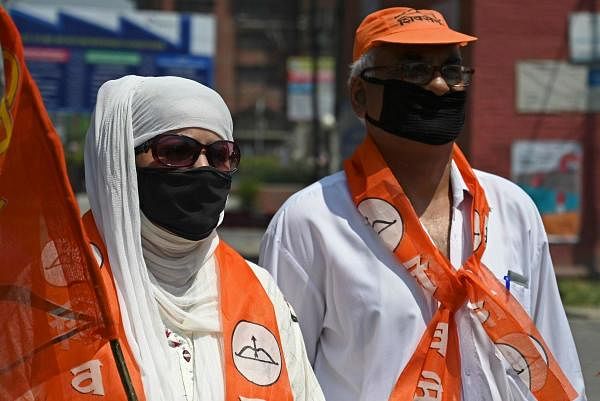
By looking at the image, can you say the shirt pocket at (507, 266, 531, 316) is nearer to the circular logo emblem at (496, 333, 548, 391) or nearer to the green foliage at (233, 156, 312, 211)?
the circular logo emblem at (496, 333, 548, 391)

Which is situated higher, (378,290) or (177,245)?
(177,245)

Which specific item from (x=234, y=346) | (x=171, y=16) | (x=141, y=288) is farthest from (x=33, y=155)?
(x=171, y=16)

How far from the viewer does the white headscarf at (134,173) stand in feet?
7.66

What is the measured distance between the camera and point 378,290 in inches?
112

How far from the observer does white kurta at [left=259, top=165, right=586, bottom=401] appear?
2842 millimetres

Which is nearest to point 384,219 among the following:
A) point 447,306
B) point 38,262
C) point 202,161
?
point 447,306

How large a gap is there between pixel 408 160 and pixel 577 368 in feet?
2.65

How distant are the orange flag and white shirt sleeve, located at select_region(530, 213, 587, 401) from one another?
1.41 meters

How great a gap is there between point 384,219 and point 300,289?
0.31 metres

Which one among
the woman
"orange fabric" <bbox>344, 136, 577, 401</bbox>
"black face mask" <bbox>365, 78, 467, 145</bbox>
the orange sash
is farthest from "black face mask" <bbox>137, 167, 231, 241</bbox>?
"black face mask" <bbox>365, 78, 467, 145</bbox>

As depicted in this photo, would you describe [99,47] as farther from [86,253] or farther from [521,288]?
[86,253]

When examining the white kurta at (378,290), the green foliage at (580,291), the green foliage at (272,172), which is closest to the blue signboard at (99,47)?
the green foliage at (580,291)

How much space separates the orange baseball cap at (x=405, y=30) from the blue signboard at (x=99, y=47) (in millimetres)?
17975

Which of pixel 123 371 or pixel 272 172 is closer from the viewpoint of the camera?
pixel 123 371
